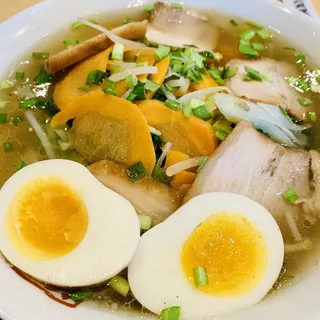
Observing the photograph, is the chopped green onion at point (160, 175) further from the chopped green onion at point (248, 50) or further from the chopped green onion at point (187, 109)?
the chopped green onion at point (248, 50)

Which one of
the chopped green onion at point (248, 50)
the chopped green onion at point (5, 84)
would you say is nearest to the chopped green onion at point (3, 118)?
the chopped green onion at point (5, 84)

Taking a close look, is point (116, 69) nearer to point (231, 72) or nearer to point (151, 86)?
point (151, 86)

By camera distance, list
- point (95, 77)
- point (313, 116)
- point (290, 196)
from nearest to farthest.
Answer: point (290, 196), point (95, 77), point (313, 116)

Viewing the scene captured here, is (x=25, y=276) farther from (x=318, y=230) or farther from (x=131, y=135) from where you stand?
(x=318, y=230)

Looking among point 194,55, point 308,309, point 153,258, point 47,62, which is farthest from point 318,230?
point 47,62

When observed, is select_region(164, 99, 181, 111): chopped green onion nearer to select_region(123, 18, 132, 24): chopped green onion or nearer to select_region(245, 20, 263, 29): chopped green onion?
select_region(123, 18, 132, 24): chopped green onion

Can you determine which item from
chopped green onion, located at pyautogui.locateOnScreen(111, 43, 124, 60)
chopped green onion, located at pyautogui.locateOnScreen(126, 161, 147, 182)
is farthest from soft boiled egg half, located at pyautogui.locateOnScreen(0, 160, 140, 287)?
chopped green onion, located at pyautogui.locateOnScreen(111, 43, 124, 60)

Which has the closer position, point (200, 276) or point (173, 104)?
point (200, 276)

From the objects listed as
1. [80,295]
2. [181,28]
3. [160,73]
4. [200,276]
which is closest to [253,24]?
[181,28]
